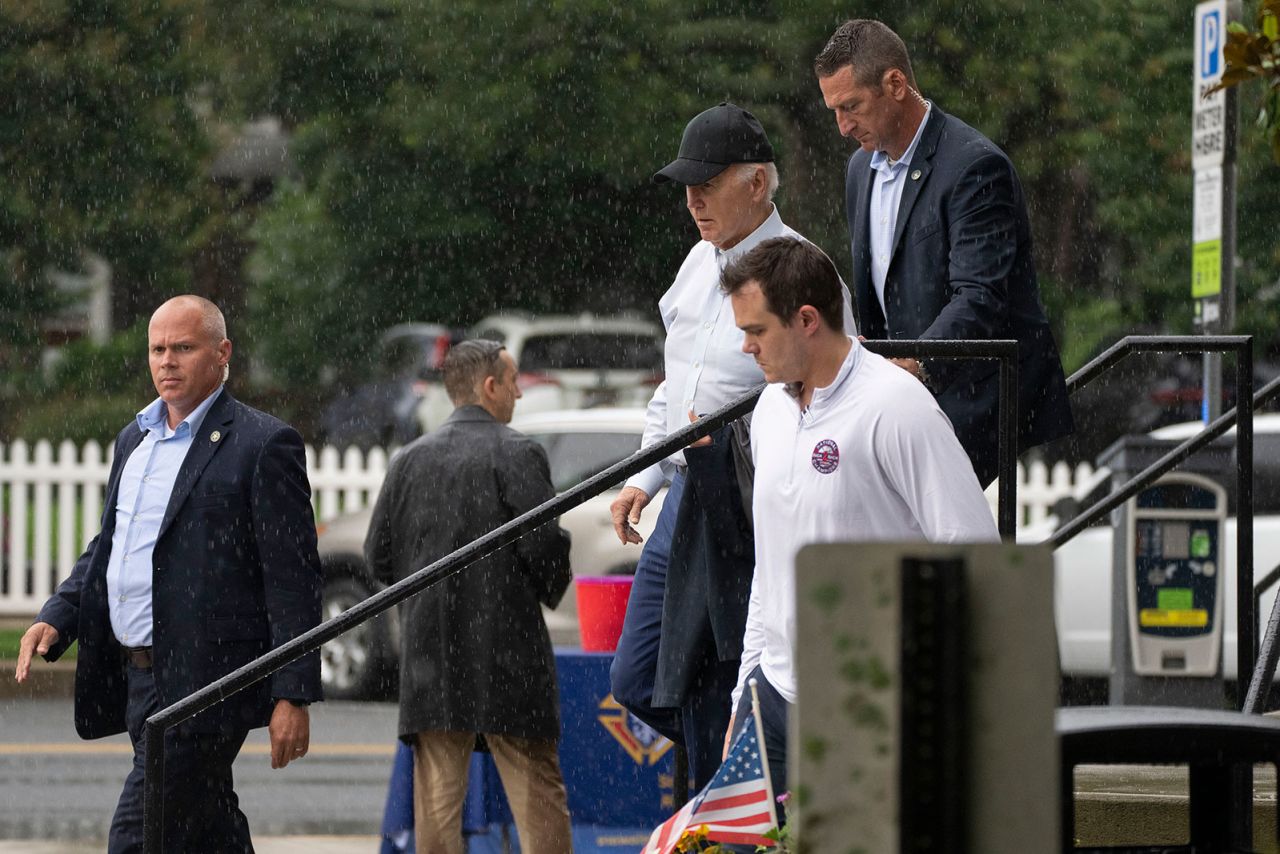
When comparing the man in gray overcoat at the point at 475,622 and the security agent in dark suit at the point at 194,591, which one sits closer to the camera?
the security agent in dark suit at the point at 194,591

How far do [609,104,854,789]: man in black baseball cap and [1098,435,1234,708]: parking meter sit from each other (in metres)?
5.74

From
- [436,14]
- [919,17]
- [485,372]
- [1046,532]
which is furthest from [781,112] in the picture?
[485,372]

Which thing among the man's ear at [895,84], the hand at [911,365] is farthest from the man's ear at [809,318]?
the man's ear at [895,84]

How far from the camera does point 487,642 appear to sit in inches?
278

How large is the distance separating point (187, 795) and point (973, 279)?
2.23m

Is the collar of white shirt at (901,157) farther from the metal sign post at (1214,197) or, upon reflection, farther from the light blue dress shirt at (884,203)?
the metal sign post at (1214,197)

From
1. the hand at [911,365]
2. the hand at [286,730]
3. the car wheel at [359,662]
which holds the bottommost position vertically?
the car wheel at [359,662]

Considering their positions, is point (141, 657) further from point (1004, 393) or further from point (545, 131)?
point (545, 131)

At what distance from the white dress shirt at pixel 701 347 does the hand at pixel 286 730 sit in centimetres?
99

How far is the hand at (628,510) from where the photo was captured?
213 inches

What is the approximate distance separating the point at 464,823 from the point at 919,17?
10.8 m

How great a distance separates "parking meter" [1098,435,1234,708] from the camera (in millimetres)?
10766

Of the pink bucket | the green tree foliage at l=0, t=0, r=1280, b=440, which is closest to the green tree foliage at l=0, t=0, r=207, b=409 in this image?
the green tree foliage at l=0, t=0, r=1280, b=440

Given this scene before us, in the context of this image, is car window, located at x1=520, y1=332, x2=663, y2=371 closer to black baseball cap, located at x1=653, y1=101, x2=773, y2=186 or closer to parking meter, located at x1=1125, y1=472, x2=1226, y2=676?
parking meter, located at x1=1125, y1=472, x2=1226, y2=676
